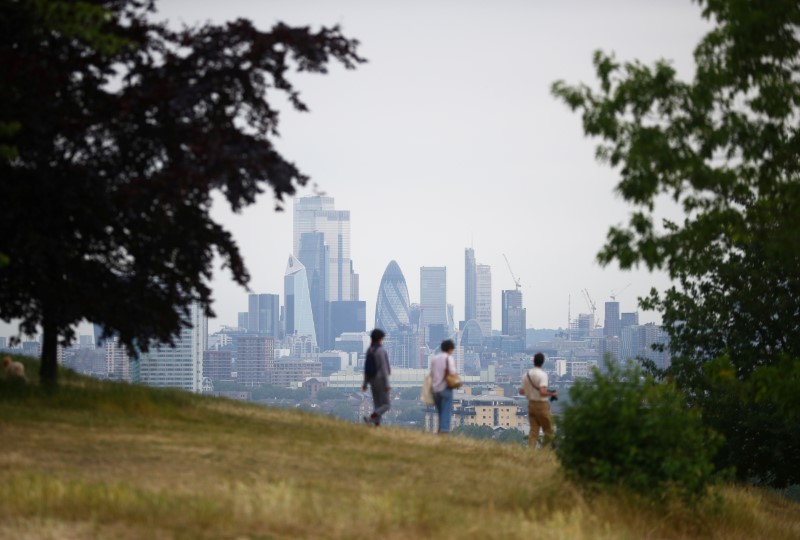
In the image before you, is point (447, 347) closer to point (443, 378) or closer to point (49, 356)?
point (443, 378)

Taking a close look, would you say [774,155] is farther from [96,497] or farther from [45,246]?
[96,497]

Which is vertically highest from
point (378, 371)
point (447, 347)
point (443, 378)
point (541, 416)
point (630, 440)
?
point (447, 347)

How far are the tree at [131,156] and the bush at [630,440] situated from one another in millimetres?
6103

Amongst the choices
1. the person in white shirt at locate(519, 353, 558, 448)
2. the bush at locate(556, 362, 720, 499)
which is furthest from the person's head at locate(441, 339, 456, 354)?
the bush at locate(556, 362, 720, 499)

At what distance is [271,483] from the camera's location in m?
15.8

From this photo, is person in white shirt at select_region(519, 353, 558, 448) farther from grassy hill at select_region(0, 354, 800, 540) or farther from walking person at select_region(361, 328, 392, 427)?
walking person at select_region(361, 328, 392, 427)

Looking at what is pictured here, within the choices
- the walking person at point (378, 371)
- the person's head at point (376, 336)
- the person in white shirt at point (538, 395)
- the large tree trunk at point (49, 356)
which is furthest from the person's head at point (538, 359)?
the large tree trunk at point (49, 356)

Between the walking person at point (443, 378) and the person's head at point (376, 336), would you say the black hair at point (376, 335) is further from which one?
the walking person at point (443, 378)

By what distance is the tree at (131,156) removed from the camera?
2080 centimetres

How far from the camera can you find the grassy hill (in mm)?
13500

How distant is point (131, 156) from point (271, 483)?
760 centimetres

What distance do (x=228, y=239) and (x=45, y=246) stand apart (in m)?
2.99

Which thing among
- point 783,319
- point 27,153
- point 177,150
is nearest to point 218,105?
point 177,150

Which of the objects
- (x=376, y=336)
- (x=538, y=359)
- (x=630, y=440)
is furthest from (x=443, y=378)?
(x=630, y=440)
